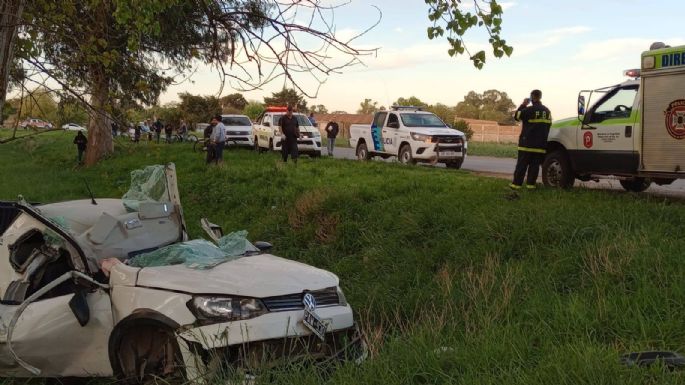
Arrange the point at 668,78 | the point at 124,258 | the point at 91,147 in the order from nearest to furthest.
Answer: the point at 124,258 < the point at 668,78 < the point at 91,147

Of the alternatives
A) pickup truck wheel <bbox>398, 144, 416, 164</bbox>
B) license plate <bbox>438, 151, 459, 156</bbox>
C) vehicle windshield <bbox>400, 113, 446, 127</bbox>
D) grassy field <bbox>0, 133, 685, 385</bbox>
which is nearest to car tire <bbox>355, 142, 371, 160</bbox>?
vehicle windshield <bbox>400, 113, 446, 127</bbox>

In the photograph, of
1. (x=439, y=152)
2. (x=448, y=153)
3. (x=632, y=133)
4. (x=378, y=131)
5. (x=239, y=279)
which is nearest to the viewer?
(x=239, y=279)

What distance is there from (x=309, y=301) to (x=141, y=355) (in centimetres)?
121

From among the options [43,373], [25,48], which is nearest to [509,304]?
[43,373]

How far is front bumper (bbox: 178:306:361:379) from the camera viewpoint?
358 centimetres

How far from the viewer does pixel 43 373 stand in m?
4.31

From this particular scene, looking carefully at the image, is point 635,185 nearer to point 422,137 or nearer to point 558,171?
point 558,171

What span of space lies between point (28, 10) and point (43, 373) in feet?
12.7

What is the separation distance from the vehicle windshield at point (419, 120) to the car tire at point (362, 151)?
6.83ft

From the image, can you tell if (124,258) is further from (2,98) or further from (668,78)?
(668,78)

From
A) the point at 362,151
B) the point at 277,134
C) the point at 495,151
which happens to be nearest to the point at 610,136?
the point at 362,151

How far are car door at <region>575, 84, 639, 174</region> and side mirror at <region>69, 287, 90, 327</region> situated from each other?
8.33 metres

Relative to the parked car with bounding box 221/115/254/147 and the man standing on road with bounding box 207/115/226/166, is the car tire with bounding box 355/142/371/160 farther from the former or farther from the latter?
the parked car with bounding box 221/115/254/147

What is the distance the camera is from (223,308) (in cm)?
373
